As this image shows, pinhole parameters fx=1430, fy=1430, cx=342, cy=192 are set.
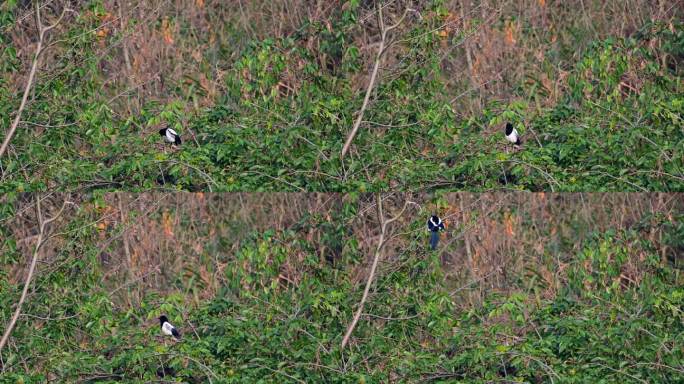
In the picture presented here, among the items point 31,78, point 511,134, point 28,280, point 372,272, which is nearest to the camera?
point 372,272

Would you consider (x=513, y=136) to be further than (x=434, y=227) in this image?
Yes

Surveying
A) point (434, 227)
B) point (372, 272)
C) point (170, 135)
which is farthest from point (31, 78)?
point (434, 227)

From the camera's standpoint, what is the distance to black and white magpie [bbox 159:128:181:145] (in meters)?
10.5

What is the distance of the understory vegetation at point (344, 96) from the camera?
10.4 metres

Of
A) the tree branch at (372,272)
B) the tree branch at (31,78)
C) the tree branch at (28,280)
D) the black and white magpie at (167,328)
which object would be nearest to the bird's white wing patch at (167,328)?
the black and white magpie at (167,328)

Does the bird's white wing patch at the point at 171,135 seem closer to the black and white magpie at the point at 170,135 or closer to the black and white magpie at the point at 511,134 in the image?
the black and white magpie at the point at 170,135

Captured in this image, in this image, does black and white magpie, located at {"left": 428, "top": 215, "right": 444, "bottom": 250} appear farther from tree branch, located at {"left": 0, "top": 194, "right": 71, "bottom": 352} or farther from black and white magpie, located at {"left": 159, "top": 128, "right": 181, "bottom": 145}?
tree branch, located at {"left": 0, "top": 194, "right": 71, "bottom": 352}

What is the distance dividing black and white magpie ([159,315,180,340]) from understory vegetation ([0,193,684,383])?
0.07 metres

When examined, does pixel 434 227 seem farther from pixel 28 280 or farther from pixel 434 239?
pixel 28 280

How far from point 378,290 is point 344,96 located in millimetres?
1576

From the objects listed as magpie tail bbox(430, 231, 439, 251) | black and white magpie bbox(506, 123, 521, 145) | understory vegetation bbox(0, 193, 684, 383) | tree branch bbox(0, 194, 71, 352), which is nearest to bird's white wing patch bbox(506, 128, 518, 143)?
black and white magpie bbox(506, 123, 521, 145)

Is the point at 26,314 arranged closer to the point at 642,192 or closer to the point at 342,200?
the point at 342,200

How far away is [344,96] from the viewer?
10.5 m

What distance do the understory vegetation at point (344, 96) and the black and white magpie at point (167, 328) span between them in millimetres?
1165
